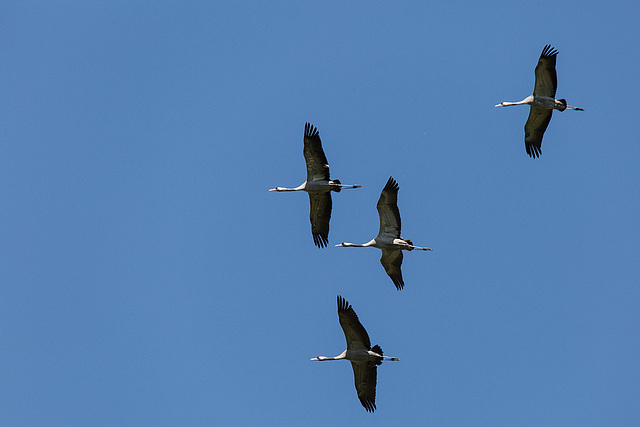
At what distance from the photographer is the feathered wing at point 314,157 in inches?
1195

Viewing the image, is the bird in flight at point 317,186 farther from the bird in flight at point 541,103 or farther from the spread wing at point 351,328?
the bird in flight at point 541,103

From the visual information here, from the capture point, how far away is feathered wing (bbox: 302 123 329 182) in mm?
30344

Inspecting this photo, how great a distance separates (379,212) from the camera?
30.7 metres

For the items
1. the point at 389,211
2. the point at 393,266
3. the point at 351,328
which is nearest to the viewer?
the point at 351,328

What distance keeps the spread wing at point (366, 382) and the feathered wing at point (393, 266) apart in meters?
3.99

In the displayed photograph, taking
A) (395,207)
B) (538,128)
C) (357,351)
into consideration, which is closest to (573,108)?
(538,128)

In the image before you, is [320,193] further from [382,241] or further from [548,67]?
[548,67]

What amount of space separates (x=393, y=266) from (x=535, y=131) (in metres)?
7.49

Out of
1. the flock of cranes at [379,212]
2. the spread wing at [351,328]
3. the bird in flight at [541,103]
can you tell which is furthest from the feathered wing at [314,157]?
the bird in flight at [541,103]

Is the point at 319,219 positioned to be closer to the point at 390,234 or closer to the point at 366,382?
the point at 390,234

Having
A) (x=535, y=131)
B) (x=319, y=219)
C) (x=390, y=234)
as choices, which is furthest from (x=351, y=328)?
(x=535, y=131)

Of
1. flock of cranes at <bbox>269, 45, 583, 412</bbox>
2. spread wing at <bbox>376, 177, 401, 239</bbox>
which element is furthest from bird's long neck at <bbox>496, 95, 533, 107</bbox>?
spread wing at <bbox>376, 177, 401, 239</bbox>

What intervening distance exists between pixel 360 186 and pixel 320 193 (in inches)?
63.7

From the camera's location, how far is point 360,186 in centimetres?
3095
